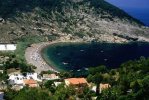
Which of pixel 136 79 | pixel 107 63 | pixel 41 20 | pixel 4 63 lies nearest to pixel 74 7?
pixel 41 20

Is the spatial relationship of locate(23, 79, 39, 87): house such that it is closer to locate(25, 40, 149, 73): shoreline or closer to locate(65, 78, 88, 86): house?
locate(65, 78, 88, 86): house

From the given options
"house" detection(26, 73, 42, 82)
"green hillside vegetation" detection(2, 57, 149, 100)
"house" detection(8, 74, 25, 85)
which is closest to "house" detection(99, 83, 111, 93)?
"green hillside vegetation" detection(2, 57, 149, 100)

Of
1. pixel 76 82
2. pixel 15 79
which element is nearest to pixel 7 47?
pixel 15 79

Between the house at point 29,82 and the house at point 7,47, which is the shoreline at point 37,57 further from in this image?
the house at point 29,82

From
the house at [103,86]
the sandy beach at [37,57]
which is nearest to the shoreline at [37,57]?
the sandy beach at [37,57]

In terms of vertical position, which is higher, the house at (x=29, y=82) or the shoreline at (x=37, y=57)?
the house at (x=29, y=82)

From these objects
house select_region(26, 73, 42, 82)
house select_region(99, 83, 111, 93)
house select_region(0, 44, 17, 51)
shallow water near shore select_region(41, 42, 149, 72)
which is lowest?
shallow water near shore select_region(41, 42, 149, 72)
